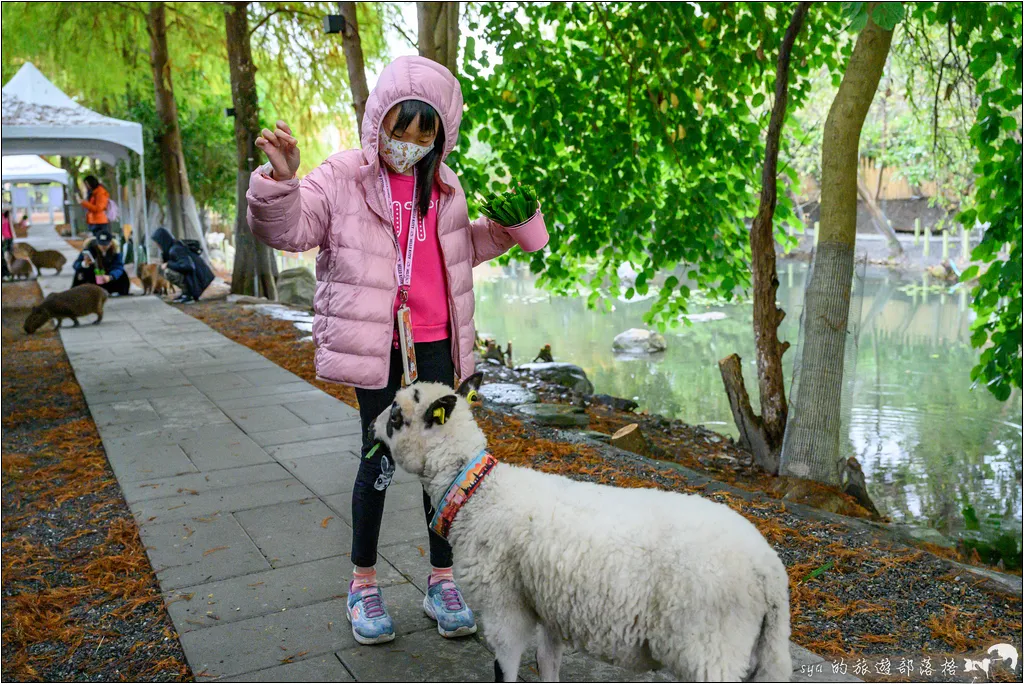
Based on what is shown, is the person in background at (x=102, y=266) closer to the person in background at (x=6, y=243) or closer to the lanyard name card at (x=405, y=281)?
the person in background at (x=6, y=243)

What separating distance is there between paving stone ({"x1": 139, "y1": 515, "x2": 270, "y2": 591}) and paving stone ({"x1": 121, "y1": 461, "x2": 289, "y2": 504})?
1.50ft

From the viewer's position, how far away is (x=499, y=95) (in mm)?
8320

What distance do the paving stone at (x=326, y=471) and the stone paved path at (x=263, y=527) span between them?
0.04ft

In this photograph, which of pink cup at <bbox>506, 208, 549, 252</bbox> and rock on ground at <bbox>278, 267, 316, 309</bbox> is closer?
pink cup at <bbox>506, 208, 549, 252</bbox>

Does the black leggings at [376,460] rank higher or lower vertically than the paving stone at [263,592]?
higher

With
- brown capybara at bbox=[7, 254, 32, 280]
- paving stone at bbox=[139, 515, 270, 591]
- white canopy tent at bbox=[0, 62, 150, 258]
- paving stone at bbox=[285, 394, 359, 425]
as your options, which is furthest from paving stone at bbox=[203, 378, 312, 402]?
brown capybara at bbox=[7, 254, 32, 280]

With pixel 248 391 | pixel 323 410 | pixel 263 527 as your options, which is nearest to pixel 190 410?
pixel 248 391

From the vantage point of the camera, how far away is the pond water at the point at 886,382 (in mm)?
8523

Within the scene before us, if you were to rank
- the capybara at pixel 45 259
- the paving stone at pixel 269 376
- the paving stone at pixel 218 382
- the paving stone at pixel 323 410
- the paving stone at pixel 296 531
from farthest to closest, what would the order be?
the capybara at pixel 45 259, the paving stone at pixel 269 376, the paving stone at pixel 218 382, the paving stone at pixel 323 410, the paving stone at pixel 296 531

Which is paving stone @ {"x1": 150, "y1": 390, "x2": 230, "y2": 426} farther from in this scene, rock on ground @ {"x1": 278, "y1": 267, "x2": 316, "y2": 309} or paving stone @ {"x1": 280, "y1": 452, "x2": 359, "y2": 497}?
rock on ground @ {"x1": 278, "y1": 267, "x2": 316, "y2": 309}

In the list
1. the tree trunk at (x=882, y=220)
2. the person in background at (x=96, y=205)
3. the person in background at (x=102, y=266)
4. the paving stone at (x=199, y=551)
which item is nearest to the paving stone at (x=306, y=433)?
the paving stone at (x=199, y=551)

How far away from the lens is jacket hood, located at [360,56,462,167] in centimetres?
295

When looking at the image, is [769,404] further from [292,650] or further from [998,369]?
[292,650]

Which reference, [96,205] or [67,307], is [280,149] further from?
[96,205]
